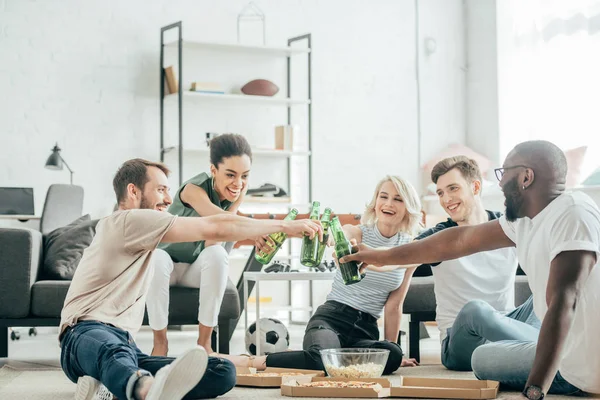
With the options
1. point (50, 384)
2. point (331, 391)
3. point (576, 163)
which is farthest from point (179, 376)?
point (576, 163)

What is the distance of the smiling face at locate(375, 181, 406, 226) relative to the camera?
3076 millimetres

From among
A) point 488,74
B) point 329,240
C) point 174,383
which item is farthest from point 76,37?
point 174,383

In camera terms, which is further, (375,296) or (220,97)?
(220,97)

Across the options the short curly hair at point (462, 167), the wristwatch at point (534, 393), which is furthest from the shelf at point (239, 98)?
the wristwatch at point (534, 393)

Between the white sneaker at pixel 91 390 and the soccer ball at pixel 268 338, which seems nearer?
the white sneaker at pixel 91 390

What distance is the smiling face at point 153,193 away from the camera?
2.48 metres

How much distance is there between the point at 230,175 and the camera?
325 cm

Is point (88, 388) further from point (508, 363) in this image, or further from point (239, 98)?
point (239, 98)

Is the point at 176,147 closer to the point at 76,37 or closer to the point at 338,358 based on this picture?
the point at 76,37

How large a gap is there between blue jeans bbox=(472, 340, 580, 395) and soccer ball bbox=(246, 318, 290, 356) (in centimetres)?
117

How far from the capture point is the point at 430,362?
336cm

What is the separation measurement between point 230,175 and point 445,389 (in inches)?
52.7

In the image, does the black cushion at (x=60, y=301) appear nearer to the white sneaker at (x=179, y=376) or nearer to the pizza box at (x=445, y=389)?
the pizza box at (x=445, y=389)

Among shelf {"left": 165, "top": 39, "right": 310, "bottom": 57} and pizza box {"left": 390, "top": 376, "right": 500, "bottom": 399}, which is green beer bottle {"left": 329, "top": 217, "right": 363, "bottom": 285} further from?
shelf {"left": 165, "top": 39, "right": 310, "bottom": 57}
